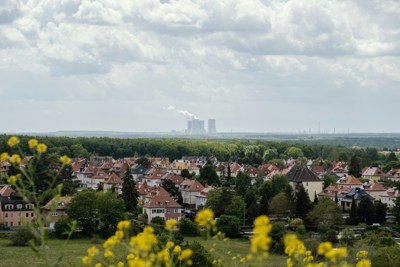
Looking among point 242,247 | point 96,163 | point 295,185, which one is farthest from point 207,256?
point 96,163

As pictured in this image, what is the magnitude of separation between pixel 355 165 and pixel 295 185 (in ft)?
71.6

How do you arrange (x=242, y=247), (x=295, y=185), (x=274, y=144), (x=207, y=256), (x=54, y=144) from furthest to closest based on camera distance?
1. (x=274, y=144)
2. (x=54, y=144)
3. (x=295, y=185)
4. (x=242, y=247)
5. (x=207, y=256)

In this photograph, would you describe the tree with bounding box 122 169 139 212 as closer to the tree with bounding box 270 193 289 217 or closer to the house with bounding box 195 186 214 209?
the house with bounding box 195 186 214 209

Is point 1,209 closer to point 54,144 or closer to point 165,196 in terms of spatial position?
point 165,196

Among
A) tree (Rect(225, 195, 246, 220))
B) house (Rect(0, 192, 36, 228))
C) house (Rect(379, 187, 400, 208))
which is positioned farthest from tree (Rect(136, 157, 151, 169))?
tree (Rect(225, 195, 246, 220))

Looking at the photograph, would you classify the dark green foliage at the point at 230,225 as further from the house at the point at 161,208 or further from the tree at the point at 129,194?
the tree at the point at 129,194

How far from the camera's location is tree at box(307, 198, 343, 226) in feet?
141

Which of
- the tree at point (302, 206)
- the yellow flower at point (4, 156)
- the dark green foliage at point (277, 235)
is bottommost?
the dark green foliage at point (277, 235)

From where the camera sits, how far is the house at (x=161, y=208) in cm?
4641

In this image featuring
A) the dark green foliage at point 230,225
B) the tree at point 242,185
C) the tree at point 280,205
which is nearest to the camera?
the dark green foliage at point 230,225

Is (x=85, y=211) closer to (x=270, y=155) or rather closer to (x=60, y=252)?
(x=60, y=252)

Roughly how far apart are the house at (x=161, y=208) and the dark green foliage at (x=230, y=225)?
18.5 feet

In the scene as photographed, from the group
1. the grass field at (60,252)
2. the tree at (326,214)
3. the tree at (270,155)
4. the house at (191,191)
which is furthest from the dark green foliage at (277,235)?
the tree at (270,155)

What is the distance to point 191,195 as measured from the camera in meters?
57.8
